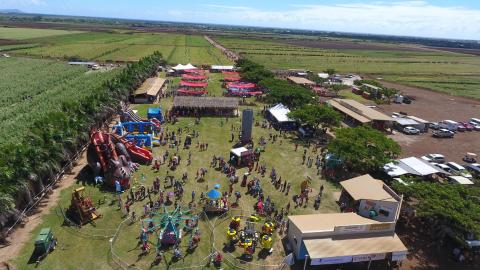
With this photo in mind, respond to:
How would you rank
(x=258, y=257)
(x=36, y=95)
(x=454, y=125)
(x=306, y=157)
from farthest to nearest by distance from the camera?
(x=36, y=95)
(x=454, y=125)
(x=306, y=157)
(x=258, y=257)

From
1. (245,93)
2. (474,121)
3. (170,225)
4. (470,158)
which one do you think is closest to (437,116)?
(474,121)

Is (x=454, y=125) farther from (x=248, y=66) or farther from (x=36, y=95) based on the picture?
(x=36, y=95)

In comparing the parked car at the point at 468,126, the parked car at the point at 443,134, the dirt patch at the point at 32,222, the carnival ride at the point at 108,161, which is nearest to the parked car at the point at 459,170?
the parked car at the point at 443,134

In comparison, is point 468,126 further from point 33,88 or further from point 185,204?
point 33,88

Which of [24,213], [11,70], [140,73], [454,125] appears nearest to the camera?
[24,213]

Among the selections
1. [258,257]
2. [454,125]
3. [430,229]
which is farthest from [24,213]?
[454,125]

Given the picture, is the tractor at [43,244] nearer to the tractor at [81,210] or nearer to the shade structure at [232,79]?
the tractor at [81,210]
